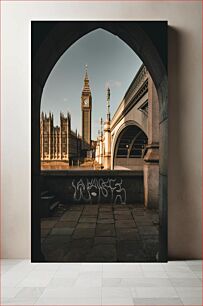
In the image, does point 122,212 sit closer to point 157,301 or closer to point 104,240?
point 104,240

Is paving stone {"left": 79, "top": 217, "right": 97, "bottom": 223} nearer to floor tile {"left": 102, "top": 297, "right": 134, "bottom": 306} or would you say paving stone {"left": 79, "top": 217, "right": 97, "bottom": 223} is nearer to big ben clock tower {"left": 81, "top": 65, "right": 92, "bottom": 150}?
big ben clock tower {"left": 81, "top": 65, "right": 92, "bottom": 150}

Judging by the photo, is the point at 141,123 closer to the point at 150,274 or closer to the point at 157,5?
the point at 157,5

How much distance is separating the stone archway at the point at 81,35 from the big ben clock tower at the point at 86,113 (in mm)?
462

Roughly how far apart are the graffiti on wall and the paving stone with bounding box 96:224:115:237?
0.27 m

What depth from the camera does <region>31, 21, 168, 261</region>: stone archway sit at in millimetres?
3471

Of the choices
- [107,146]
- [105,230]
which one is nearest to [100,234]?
[105,230]

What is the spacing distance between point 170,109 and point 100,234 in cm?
161

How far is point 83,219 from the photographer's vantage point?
11.6 ft

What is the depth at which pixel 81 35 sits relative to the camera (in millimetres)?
3572

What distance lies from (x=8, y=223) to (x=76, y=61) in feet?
6.53

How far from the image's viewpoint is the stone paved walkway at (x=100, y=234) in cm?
345

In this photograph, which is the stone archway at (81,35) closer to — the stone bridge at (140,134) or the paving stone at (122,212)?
the stone bridge at (140,134)

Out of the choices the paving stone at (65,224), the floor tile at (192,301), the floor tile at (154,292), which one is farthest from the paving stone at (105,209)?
the floor tile at (192,301)

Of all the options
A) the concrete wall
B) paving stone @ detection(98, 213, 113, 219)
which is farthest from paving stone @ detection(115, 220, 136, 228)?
the concrete wall
